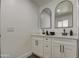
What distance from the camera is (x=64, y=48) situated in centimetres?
138

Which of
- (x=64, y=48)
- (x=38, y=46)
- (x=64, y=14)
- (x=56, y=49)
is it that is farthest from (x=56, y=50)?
(x=64, y=14)

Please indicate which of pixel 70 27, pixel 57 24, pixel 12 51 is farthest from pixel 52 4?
pixel 12 51

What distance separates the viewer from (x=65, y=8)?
1759mm

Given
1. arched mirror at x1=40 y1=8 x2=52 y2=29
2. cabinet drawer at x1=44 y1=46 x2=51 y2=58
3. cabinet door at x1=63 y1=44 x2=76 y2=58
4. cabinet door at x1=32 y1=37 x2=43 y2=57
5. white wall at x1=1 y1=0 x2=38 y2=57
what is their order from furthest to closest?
1. arched mirror at x1=40 y1=8 x2=52 y2=29
2. cabinet door at x1=32 y1=37 x2=43 y2=57
3. cabinet drawer at x1=44 y1=46 x2=51 y2=58
4. white wall at x1=1 y1=0 x2=38 y2=57
5. cabinet door at x1=63 y1=44 x2=76 y2=58

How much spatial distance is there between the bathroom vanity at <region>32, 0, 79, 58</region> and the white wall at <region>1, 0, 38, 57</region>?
1.07 feet

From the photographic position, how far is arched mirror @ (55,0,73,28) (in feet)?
5.40

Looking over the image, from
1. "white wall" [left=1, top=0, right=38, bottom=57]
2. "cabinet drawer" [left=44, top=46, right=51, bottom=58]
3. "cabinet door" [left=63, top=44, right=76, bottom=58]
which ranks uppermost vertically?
"white wall" [left=1, top=0, right=38, bottom=57]

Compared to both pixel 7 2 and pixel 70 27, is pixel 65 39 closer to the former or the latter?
pixel 70 27

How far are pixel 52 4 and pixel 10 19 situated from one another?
124 cm

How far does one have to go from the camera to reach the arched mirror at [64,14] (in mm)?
1646

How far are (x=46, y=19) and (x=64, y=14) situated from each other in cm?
60

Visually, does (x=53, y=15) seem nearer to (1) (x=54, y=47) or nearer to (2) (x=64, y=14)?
(2) (x=64, y=14)

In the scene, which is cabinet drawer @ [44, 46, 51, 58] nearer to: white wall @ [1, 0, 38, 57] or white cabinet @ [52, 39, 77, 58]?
white cabinet @ [52, 39, 77, 58]

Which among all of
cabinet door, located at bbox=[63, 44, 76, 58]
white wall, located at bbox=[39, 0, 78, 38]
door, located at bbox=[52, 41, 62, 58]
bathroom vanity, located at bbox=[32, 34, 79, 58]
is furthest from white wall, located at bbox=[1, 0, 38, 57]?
cabinet door, located at bbox=[63, 44, 76, 58]
